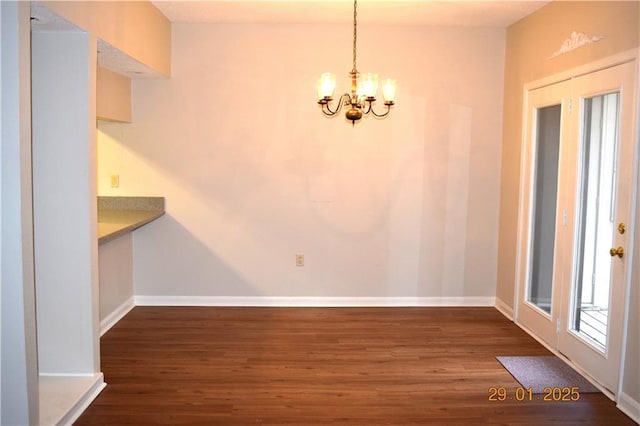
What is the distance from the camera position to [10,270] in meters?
2.52

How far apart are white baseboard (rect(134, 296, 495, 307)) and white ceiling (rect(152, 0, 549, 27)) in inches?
102

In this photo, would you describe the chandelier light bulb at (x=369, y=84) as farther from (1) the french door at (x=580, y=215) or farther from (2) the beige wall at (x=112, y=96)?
(2) the beige wall at (x=112, y=96)

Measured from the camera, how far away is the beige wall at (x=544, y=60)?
3312 mm

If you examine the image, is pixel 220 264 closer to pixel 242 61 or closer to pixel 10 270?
pixel 242 61

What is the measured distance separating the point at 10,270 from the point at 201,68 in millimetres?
3200

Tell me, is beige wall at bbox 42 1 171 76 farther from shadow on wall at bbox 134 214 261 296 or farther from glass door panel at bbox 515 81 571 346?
glass door panel at bbox 515 81 571 346

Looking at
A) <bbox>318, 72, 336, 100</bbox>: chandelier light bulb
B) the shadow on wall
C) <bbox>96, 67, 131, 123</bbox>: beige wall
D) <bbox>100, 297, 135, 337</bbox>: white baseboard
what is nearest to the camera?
<bbox>318, 72, 336, 100</bbox>: chandelier light bulb

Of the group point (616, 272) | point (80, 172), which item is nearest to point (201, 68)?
point (80, 172)

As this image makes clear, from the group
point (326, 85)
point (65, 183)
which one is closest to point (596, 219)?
point (326, 85)

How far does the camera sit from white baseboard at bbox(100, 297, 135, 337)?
468cm

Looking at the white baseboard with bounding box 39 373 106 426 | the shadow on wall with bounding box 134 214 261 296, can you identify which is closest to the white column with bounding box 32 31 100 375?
the white baseboard with bounding box 39 373 106 426

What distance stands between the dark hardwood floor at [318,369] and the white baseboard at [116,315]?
70 mm

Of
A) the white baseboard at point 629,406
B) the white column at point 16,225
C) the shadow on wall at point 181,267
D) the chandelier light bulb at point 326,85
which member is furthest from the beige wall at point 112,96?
the white baseboard at point 629,406

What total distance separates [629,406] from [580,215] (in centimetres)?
129
